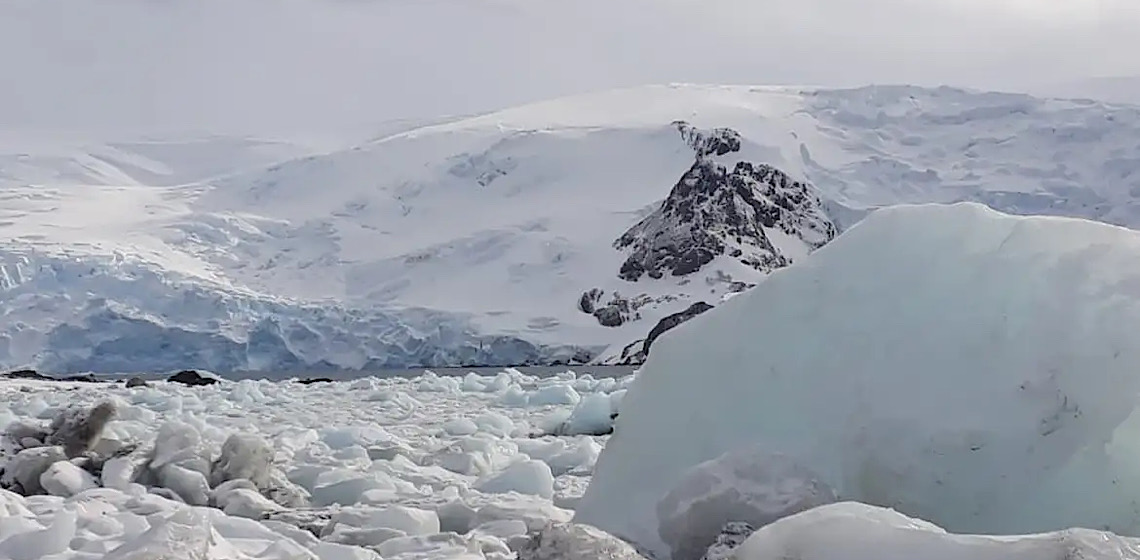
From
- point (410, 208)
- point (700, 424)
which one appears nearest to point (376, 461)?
point (700, 424)

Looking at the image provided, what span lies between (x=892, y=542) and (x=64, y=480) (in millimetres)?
4288

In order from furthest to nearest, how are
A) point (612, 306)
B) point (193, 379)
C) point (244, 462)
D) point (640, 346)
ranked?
point (612, 306) → point (640, 346) → point (193, 379) → point (244, 462)

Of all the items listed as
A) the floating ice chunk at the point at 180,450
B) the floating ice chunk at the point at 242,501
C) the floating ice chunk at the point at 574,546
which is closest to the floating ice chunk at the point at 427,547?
the floating ice chunk at the point at 574,546

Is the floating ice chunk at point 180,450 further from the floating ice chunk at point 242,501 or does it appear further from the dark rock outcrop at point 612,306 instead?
the dark rock outcrop at point 612,306

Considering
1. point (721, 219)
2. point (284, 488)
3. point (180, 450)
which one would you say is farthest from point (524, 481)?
point (721, 219)

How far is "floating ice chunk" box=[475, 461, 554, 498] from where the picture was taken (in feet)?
19.3

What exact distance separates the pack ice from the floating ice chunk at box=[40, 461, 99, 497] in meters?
2.53

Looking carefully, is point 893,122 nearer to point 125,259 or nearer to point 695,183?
point 695,183

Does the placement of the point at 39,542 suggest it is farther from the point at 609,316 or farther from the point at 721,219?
the point at 721,219

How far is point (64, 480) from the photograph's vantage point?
212 inches

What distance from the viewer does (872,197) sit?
68312 millimetres

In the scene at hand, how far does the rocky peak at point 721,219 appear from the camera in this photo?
→ 77.0 meters

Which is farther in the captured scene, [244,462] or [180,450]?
[180,450]

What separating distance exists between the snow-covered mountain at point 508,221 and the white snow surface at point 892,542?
4858cm
